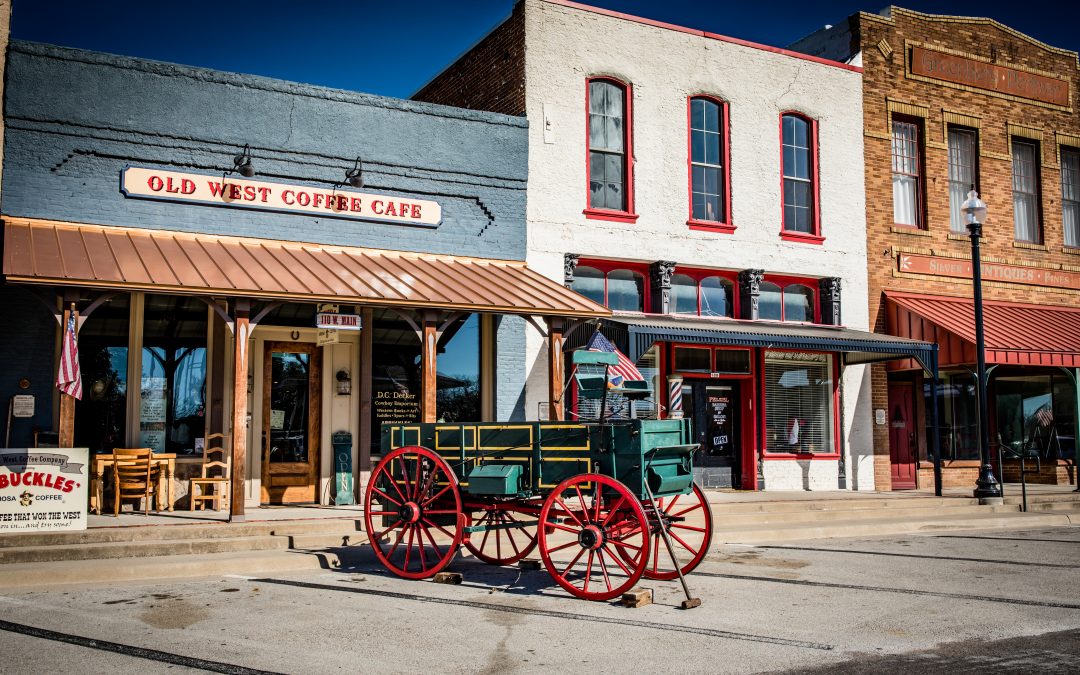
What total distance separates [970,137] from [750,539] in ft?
41.2

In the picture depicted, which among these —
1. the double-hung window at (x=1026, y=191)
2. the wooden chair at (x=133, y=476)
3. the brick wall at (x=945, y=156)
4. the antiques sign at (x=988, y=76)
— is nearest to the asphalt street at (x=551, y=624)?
the wooden chair at (x=133, y=476)

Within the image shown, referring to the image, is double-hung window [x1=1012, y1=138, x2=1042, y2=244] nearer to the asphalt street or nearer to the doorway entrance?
the doorway entrance

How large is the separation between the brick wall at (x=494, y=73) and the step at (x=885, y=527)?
25.9 ft

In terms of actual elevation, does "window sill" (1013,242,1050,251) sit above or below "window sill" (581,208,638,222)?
above

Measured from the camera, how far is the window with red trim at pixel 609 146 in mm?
17266

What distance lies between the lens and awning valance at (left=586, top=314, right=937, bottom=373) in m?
15.1

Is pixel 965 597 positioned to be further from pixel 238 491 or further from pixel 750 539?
pixel 238 491

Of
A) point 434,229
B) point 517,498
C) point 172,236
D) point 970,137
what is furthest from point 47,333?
point 970,137

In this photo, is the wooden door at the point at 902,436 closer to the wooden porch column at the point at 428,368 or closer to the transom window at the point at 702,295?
the transom window at the point at 702,295

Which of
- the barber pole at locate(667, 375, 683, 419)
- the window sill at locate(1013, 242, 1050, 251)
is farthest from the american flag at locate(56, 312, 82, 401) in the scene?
the window sill at locate(1013, 242, 1050, 251)

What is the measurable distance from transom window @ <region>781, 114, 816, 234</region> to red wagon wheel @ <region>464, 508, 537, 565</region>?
9327 millimetres

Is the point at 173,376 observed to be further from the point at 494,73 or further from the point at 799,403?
the point at 799,403

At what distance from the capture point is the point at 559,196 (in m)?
16.7

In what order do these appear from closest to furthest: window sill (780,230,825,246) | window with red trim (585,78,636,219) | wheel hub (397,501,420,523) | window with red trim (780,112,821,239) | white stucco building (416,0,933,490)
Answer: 1. wheel hub (397,501,420,523)
2. white stucco building (416,0,933,490)
3. window with red trim (585,78,636,219)
4. window sill (780,230,825,246)
5. window with red trim (780,112,821,239)
